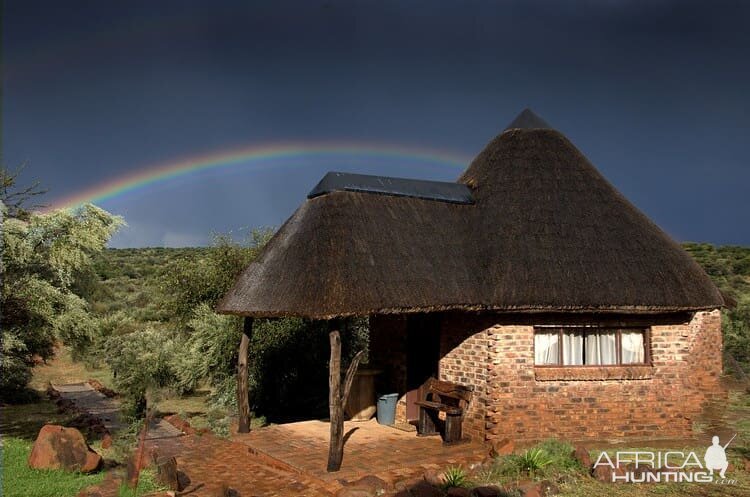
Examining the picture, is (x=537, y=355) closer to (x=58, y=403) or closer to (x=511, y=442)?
(x=511, y=442)

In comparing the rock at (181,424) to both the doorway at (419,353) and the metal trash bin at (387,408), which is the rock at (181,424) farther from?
the doorway at (419,353)

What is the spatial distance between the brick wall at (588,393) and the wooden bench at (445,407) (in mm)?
508

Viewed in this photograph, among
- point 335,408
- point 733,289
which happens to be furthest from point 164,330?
point 733,289

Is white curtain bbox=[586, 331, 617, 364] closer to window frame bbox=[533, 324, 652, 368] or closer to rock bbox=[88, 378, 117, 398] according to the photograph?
window frame bbox=[533, 324, 652, 368]

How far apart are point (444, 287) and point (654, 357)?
4.28 m

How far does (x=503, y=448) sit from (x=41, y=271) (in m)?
8.46

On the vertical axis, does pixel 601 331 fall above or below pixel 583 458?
above

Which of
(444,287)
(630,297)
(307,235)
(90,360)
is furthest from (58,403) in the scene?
(630,297)

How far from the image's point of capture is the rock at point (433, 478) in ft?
28.6

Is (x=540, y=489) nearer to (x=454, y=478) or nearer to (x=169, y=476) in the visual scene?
(x=454, y=478)

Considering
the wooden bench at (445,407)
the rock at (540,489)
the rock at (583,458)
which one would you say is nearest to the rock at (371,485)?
the rock at (540,489)

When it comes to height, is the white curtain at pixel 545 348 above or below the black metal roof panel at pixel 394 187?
below

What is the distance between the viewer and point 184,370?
53.2 ft

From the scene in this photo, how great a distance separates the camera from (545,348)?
11469 millimetres
